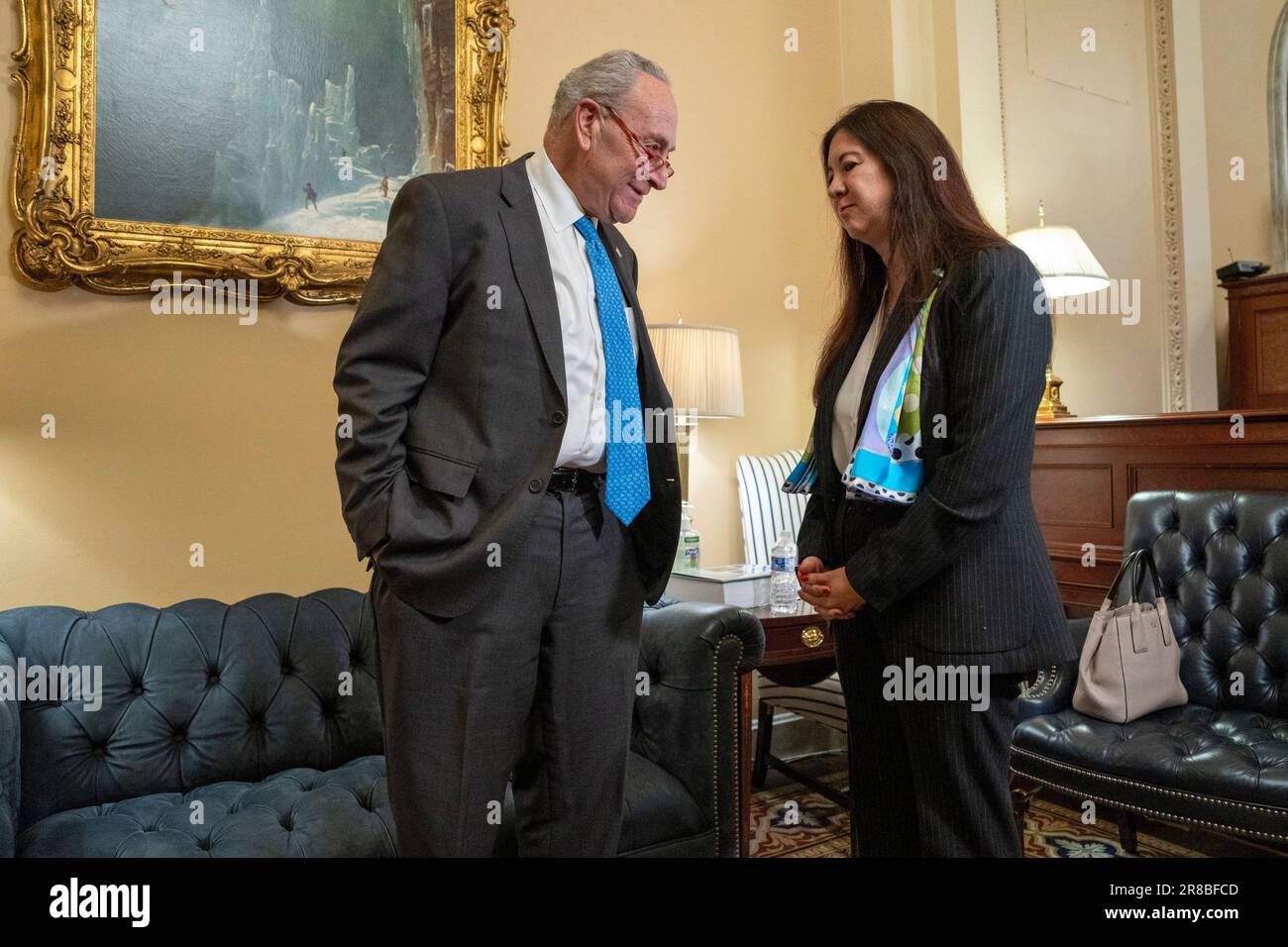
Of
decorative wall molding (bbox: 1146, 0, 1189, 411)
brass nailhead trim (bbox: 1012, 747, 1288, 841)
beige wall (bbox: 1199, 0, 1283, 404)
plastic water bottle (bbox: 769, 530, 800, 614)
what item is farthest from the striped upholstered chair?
beige wall (bbox: 1199, 0, 1283, 404)

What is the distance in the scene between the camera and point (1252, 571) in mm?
2479

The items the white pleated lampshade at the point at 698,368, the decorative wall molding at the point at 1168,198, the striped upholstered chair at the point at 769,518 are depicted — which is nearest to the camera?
the white pleated lampshade at the point at 698,368

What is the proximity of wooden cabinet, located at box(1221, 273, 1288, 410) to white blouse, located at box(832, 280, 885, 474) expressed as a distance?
3931 mm

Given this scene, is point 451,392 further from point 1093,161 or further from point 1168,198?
point 1168,198

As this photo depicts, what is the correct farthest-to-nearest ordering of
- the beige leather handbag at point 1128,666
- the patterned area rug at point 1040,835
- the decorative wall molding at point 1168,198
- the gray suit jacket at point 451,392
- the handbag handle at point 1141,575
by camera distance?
the decorative wall molding at point 1168,198 < the patterned area rug at point 1040,835 < the handbag handle at point 1141,575 < the beige leather handbag at point 1128,666 < the gray suit jacket at point 451,392

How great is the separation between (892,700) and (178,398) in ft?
6.80

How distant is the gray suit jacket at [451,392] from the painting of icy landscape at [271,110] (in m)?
1.46

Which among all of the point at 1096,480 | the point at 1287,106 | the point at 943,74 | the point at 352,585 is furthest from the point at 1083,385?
the point at 352,585

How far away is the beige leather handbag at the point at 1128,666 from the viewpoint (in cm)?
228

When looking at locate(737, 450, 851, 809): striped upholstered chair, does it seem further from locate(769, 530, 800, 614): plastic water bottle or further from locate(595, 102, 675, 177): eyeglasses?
locate(595, 102, 675, 177): eyeglasses

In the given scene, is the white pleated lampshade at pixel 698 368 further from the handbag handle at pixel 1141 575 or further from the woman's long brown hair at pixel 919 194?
the woman's long brown hair at pixel 919 194

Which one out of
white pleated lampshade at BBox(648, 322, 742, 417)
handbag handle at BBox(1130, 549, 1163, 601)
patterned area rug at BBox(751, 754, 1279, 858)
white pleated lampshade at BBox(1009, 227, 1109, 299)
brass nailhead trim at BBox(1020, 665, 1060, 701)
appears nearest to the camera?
brass nailhead trim at BBox(1020, 665, 1060, 701)

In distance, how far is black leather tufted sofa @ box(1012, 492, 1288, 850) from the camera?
1955 millimetres

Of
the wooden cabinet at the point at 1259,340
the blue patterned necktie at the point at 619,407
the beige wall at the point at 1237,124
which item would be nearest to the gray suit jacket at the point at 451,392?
the blue patterned necktie at the point at 619,407
